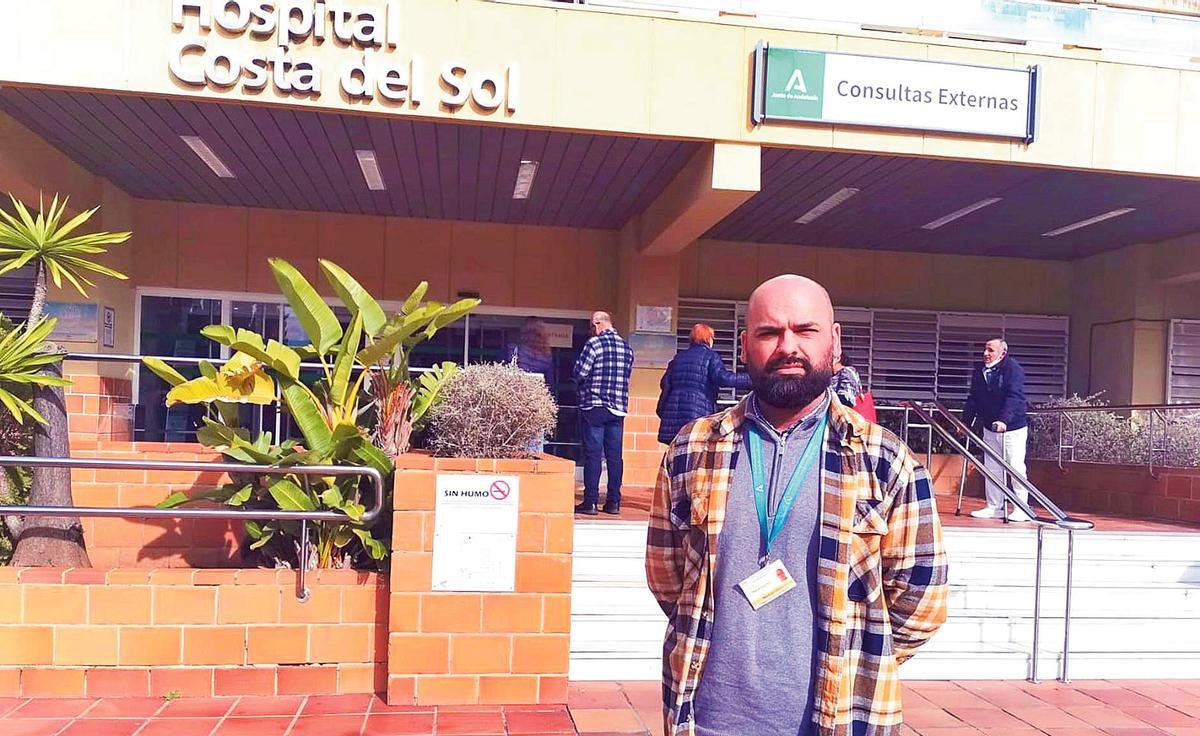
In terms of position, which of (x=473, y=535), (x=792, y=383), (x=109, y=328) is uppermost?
(x=109, y=328)

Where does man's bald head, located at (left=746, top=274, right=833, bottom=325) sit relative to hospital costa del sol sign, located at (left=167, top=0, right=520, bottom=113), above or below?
below

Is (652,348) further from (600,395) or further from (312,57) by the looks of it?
(312,57)

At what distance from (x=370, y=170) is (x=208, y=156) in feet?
5.40

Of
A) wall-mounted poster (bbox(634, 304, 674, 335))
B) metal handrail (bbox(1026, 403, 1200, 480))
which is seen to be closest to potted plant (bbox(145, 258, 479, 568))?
wall-mounted poster (bbox(634, 304, 674, 335))

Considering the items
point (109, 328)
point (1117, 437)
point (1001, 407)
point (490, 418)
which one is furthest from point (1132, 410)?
point (109, 328)

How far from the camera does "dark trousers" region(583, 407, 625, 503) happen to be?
7.70 metres

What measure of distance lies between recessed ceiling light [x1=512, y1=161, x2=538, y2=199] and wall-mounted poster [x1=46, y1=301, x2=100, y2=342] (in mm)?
5241

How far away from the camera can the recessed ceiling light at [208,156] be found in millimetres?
8648

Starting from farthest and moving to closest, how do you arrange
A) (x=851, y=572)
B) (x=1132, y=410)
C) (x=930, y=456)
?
(x=930, y=456) → (x=1132, y=410) → (x=851, y=572)

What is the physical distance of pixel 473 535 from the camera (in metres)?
4.50

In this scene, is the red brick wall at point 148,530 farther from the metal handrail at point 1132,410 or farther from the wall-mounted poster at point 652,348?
the metal handrail at point 1132,410

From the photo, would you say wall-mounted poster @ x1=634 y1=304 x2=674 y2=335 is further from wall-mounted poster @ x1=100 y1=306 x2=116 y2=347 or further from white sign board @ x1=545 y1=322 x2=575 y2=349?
wall-mounted poster @ x1=100 y1=306 x2=116 y2=347

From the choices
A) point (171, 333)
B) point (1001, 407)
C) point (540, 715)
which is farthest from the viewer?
point (171, 333)

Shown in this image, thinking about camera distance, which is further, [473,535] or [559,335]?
[559,335]
